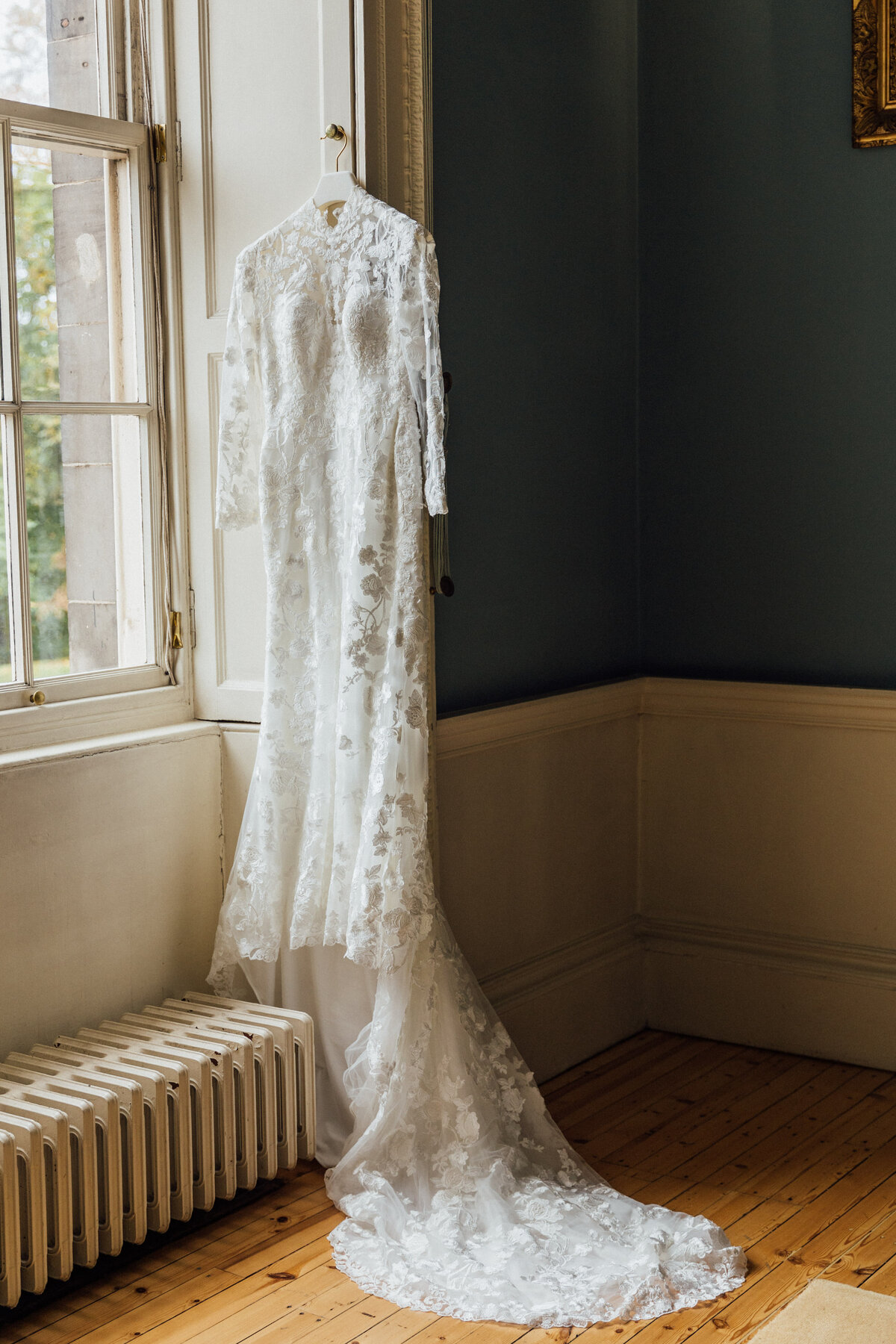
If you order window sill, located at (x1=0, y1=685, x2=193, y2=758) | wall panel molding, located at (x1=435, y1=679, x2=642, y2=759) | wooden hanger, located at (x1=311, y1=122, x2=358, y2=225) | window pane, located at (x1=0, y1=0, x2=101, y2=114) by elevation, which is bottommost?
wall panel molding, located at (x1=435, y1=679, x2=642, y2=759)

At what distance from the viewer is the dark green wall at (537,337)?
9.85 feet

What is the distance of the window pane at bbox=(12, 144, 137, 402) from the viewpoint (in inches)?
105

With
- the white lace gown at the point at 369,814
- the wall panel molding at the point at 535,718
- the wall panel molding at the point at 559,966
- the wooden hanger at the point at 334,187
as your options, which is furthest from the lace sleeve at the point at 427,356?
the wall panel molding at the point at 559,966

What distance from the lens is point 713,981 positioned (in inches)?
141

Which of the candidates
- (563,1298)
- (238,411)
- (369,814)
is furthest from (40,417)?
(563,1298)

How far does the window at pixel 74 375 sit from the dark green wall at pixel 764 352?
134cm

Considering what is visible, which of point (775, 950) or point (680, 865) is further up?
point (680, 865)

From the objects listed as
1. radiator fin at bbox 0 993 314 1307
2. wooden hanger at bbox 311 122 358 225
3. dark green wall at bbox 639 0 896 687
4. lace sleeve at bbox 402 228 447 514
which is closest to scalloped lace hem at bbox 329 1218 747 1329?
radiator fin at bbox 0 993 314 1307

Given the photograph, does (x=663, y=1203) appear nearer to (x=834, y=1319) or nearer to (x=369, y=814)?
(x=834, y=1319)

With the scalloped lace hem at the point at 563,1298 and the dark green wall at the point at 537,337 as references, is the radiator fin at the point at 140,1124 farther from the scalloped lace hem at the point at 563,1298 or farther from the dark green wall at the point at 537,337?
the dark green wall at the point at 537,337

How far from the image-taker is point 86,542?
2.80 meters

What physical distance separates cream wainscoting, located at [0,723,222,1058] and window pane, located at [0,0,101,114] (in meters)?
1.25

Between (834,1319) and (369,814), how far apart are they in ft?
3.74

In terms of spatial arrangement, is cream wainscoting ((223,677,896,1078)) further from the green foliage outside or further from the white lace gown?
the green foliage outside
